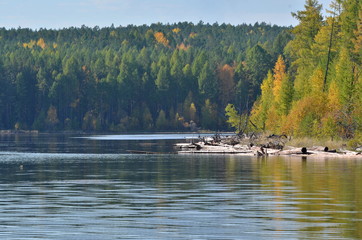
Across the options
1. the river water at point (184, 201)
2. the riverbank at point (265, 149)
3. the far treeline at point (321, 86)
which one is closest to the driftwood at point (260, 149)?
the riverbank at point (265, 149)

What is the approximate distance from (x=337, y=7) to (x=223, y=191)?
79.5 meters

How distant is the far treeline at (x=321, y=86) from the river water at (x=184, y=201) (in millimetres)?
20093

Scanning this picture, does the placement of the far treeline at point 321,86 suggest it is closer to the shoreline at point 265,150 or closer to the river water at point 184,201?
the shoreline at point 265,150

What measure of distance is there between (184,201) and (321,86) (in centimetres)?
6910

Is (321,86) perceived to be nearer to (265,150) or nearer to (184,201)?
(265,150)

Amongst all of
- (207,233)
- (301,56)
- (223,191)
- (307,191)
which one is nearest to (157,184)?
(223,191)

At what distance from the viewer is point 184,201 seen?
35906 mm

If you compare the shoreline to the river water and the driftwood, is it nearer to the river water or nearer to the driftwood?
the driftwood

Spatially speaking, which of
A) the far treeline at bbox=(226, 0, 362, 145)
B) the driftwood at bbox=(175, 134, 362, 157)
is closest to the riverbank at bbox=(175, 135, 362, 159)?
the driftwood at bbox=(175, 134, 362, 157)

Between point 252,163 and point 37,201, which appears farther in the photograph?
point 252,163

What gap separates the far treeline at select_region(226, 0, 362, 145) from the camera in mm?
84250

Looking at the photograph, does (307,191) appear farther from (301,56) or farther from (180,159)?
(301,56)

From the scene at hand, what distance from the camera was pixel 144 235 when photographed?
25.9m

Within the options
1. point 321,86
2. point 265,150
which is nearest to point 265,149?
point 265,150
